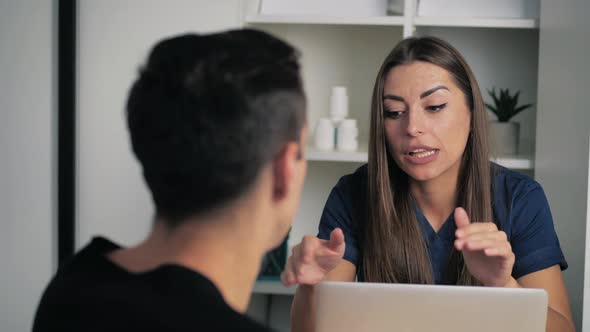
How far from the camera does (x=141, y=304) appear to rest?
0.67m

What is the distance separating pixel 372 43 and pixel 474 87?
84 centimetres

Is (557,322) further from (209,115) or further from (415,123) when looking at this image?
(209,115)

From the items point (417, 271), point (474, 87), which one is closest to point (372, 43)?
point (474, 87)

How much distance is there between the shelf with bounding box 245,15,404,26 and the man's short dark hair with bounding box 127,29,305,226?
1.48 meters

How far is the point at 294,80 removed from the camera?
0.77 metres

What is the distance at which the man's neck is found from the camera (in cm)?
73

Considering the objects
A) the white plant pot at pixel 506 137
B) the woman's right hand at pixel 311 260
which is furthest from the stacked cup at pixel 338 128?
the woman's right hand at pixel 311 260

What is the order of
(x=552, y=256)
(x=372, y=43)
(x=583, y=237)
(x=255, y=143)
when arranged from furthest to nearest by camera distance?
1. (x=372, y=43)
2. (x=583, y=237)
3. (x=552, y=256)
4. (x=255, y=143)

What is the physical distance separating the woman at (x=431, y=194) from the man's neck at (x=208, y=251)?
89 centimetres

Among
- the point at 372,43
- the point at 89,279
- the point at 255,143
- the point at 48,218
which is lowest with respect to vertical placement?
the point at 48,218

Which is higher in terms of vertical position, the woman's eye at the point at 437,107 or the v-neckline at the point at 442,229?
the woman's eye at the point at 437,107

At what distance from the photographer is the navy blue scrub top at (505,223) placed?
1.63 m

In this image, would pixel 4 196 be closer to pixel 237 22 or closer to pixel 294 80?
pixel 237 22

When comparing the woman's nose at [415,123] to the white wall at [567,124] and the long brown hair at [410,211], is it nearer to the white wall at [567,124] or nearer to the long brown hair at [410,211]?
the long brown hair at [410,211]
